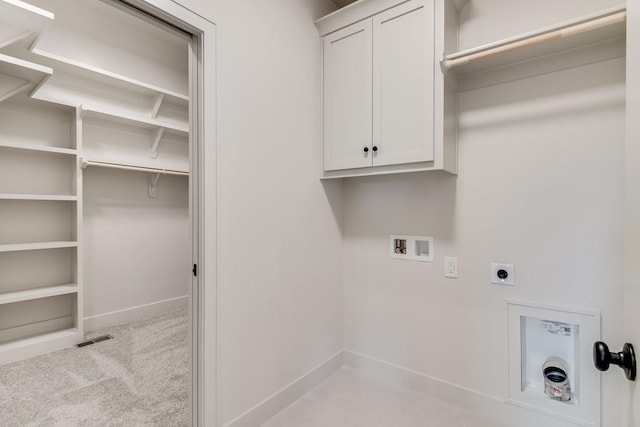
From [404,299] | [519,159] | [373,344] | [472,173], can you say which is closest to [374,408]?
[373,344]

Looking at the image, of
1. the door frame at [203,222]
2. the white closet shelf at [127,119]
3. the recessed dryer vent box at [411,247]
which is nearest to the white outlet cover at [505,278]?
the recessed dryer vent box at [411,247]

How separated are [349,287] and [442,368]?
2.68ft

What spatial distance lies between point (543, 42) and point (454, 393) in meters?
2.00

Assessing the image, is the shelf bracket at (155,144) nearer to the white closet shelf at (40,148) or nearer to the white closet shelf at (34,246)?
the white closet shelf at (40,148)

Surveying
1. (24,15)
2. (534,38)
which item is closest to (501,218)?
(534,38)

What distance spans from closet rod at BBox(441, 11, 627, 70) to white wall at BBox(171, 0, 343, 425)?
93 cm

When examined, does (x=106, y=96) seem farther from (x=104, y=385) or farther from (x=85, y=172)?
(x=104, y=385)

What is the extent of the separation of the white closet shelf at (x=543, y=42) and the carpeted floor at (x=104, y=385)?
2561 millimetres

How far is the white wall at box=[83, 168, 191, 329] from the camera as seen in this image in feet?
10.2

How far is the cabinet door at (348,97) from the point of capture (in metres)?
1.97

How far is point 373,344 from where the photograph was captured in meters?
2.31

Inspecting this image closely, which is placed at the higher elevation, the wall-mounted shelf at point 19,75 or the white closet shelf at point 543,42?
the wall-mounted shelf at point 19,75

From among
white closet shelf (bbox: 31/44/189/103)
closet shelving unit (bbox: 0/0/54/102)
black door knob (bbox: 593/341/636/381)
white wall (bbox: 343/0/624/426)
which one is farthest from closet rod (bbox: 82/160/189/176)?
black door knob (bbox: 593/341/636/381)

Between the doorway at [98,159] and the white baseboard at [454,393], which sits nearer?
the white baseboard at [454,393]
